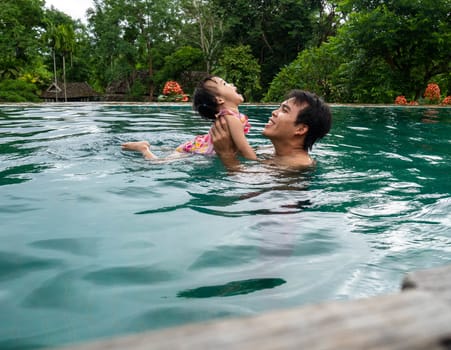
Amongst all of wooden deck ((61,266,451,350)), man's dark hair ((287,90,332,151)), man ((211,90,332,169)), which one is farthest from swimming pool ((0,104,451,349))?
wooden deck ((61,266,451,350))

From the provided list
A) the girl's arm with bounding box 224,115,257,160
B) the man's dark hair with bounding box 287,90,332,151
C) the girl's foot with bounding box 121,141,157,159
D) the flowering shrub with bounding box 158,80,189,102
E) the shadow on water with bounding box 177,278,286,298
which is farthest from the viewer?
the flowering shrub with bounding box 158,80,189,102

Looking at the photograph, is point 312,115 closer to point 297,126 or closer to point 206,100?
point 297,126

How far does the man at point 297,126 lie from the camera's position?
3957 millimetres

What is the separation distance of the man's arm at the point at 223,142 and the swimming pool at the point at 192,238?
158 mm

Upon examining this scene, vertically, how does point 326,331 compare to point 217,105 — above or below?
below

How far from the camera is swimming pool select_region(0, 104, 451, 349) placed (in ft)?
5.57

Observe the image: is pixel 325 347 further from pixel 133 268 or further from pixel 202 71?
pixel 202 71

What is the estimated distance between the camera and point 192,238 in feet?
7.96

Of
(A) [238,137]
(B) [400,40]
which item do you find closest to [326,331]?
(A) [238,137]

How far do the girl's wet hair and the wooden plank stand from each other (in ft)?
13.1

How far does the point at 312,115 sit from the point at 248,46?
19.5 m

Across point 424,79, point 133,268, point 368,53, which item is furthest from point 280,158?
point 424,79

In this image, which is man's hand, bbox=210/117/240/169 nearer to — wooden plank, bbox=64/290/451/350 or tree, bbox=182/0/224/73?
wooden plank, bbox=64/290/451/350

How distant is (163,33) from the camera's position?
33688 mm
